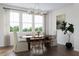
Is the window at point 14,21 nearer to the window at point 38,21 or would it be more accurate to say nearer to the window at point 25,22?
the window at point 25,22

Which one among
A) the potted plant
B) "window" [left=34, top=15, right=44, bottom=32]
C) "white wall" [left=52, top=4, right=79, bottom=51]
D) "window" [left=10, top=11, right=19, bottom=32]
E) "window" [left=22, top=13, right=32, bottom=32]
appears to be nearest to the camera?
"white wall" [left=52, top=4, right=79, bottom=51]

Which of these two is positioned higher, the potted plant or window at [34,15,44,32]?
window at [34,15,44,32]

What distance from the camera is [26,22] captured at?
6379mm

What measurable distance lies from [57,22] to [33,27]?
1.47 meters

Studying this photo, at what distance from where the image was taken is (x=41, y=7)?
5.78 metres

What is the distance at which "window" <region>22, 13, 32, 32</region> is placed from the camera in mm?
6287

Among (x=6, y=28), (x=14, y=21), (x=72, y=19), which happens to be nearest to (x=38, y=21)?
(x=14, y=21)

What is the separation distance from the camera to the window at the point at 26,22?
6.29 metres

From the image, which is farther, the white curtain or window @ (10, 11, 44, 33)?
window @ (10, 11, 44, 33)

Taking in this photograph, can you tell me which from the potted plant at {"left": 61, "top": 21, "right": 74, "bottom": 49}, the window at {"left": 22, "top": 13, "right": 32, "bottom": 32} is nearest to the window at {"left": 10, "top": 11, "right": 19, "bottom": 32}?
the window at {"left": 22, "top": 13, "right": 32, "bottom": 32}

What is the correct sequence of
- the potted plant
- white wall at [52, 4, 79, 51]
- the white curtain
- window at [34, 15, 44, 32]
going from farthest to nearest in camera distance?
window at [34, 15, 44, 32]
the white curtain
the potted plant
white wall at [52, 4, 79, 51]

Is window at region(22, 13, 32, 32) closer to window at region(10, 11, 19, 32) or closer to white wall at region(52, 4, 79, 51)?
window at region(10, 11, 19, 32)

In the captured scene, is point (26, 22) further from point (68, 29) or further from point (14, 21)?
point (68, 29)

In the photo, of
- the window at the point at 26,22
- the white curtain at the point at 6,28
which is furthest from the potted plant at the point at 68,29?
the white curtain at the point at 6,28
